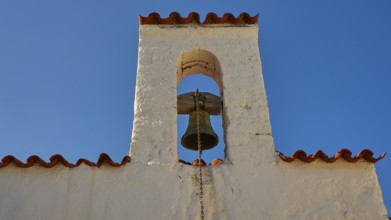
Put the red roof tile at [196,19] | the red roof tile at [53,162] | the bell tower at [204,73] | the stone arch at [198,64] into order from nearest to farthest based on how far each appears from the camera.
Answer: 1. the red roof tile at [53,162]
2. the bell tower at [204,73]
3. the stone arch at [198,64]
4. the red roof tile at [196,19]

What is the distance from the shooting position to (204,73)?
574 centimetres

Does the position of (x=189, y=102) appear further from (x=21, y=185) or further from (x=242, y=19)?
(x=21, y=185)

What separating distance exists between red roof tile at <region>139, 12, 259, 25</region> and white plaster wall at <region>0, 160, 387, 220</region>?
74.3 inches

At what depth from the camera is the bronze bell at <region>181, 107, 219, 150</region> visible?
5.25 meters

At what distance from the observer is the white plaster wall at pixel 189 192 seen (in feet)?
13.8

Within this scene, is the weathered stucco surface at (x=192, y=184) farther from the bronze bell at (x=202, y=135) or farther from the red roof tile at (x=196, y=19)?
the red roof tile at (x=196, y=19)

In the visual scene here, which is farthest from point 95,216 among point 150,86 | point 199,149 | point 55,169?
point 150,86

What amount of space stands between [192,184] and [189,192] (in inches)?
3.3

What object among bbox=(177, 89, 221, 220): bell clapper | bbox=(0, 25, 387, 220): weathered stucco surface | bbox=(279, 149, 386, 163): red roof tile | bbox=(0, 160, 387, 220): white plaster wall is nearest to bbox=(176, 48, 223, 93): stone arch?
bbox=(177, 89, 221, 220): bell clapper

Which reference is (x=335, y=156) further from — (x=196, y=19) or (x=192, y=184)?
(x=196, y=19)

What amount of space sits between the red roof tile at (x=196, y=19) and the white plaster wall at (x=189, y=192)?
1.89m

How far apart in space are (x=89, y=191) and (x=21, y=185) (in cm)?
56

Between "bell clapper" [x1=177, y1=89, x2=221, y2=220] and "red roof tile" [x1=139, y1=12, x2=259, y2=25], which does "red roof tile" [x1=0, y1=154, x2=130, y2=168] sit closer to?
"bell clapper" [x1=177, y1=89, x2=221, y2=220]

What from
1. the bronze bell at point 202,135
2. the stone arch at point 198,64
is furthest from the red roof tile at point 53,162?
the stone arch at point 198,64
